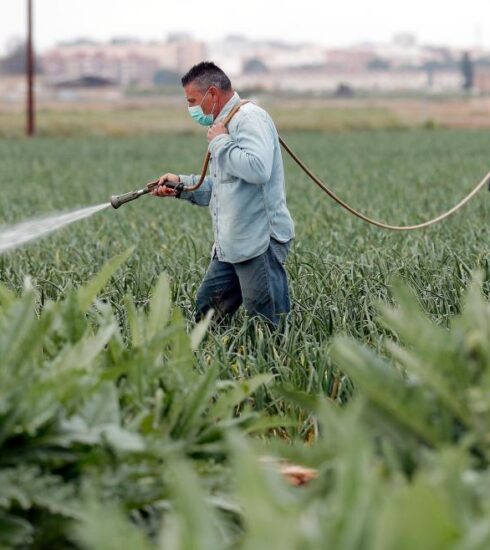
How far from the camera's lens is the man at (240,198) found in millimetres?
5453

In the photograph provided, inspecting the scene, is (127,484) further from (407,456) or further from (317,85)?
(317,85)

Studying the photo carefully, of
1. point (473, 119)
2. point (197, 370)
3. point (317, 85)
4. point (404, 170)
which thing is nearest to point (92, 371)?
point (197, 370)

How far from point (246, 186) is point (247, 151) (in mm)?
287

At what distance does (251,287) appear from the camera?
5.79 meters

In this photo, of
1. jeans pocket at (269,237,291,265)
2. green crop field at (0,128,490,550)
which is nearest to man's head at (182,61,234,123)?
jeans pocket at (269,237,291,265)

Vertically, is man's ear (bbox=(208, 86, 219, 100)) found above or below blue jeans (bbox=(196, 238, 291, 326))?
above

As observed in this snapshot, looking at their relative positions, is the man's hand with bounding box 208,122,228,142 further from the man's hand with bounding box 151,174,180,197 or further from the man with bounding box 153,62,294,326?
the man's hand with bounding box 151,174,180,197

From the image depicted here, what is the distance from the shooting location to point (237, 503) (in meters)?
2.91

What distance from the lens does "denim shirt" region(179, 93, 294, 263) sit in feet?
17.8

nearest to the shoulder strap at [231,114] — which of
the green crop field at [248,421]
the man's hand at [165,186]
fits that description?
the man's hand at [165,186]

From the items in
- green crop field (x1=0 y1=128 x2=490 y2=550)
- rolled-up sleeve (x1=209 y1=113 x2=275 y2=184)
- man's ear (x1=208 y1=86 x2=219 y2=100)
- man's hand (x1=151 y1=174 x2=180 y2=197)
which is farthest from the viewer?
man's hand (x1=151 y1=174 x2=180 y2=197)

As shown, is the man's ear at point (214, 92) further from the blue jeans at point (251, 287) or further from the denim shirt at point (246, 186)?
the blue jeans at point (251, 287)

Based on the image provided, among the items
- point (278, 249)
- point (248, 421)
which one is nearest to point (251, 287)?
point (278, 249)

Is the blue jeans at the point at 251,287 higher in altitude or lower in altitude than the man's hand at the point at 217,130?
lower
